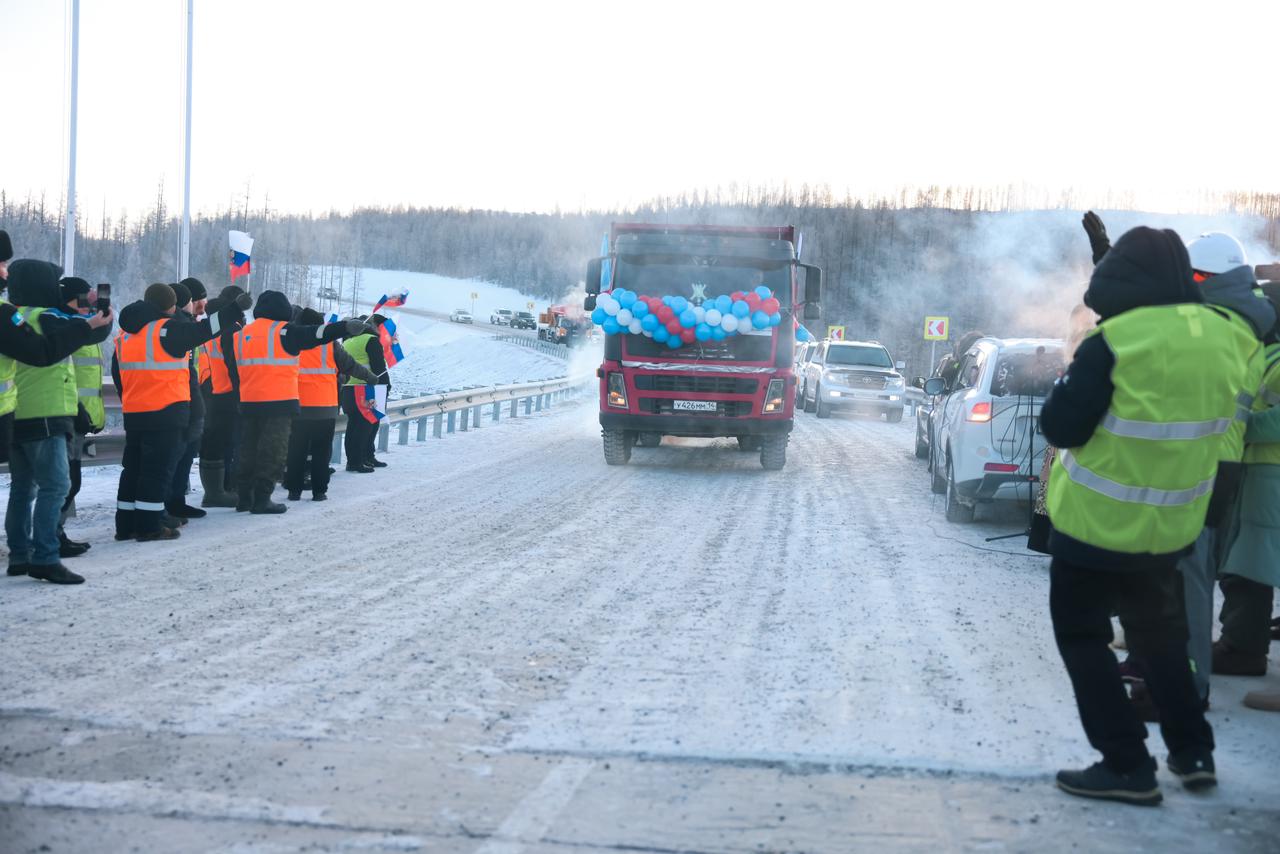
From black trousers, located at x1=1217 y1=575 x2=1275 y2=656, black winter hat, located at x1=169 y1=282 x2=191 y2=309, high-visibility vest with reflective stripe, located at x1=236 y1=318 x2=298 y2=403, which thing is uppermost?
black winter hat, located at x1=169 y1=282 x2=191 y2=309

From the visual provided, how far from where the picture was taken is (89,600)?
733 cm

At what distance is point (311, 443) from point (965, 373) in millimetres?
6793

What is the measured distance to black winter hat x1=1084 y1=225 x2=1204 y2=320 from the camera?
4414mm

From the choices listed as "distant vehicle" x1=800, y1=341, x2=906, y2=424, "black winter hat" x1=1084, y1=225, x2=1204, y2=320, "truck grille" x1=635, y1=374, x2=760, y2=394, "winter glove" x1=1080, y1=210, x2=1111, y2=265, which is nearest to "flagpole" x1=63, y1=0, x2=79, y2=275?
"truck grille" x1=635, y1=374, x2=760, y2=394

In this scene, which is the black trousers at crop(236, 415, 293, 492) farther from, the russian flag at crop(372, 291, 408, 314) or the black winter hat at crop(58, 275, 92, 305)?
the russian flag at crop(372, 291, 408, 314)

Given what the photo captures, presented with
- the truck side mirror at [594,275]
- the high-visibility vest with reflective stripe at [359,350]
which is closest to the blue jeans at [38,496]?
the high-visibility vest with reflective stripe at [359,350]

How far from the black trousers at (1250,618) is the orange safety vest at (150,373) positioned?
754cm

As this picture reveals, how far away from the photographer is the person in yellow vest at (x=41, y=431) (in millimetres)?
7754

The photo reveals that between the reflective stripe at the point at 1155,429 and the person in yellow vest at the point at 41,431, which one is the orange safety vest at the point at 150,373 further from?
the reflective stripe at the point at 1155,429

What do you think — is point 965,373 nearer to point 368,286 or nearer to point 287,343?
point 287,343

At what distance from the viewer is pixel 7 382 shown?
755 centimetres

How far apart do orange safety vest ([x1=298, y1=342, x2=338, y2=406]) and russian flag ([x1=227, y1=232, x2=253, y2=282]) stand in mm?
1095

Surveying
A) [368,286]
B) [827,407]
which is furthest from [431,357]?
[368,286]

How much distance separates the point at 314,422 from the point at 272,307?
1316mm
